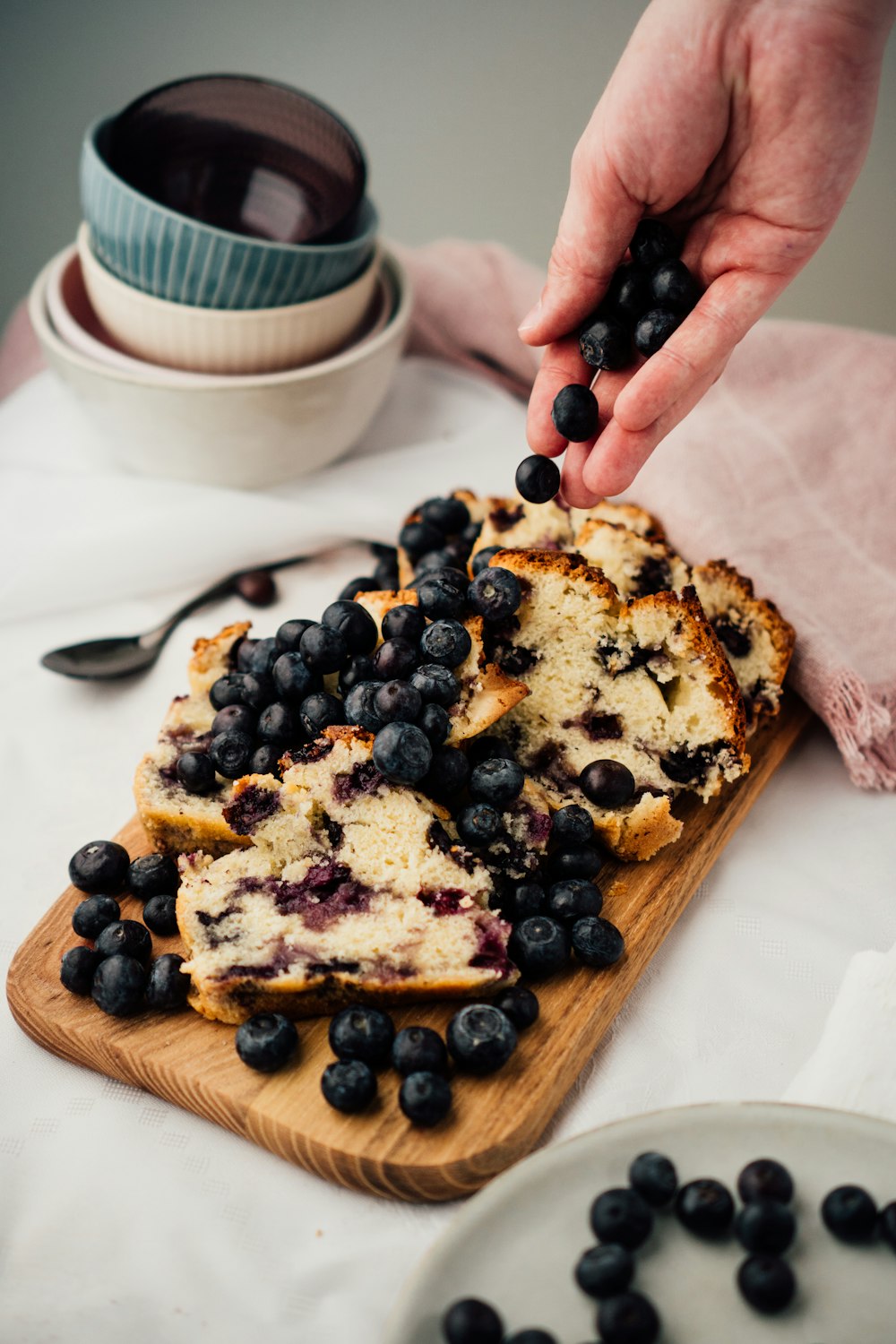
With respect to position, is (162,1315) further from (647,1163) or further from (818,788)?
(818,788)

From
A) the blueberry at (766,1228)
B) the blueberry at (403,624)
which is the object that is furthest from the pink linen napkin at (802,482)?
the blueberry at (766,1228)

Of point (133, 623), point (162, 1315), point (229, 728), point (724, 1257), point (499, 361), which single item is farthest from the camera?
point (499, 361)

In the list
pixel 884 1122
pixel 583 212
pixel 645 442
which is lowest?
pixel 884 1122

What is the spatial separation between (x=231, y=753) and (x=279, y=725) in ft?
0.38

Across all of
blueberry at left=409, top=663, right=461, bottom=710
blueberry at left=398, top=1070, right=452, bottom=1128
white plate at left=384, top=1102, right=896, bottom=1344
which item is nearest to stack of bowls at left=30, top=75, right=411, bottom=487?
blueberry at left=409, top=663, right=461, bottom=710

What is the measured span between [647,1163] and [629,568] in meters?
1.38

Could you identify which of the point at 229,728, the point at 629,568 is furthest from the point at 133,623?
the point at 629,568

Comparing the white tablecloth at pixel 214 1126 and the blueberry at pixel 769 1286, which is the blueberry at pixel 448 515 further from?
the blueberry at pixel 769 1286

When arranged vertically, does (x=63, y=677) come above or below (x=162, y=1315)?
below

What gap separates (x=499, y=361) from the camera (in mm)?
3791

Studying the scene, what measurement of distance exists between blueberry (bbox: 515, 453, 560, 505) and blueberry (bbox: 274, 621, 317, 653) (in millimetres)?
569

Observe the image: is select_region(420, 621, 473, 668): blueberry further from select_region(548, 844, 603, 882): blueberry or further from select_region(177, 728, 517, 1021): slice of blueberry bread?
select_region(548, 844, 603, 882): blueberry

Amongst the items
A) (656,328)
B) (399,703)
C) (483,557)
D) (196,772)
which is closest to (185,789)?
(196,772)

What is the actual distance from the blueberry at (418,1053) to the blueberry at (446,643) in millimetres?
699
